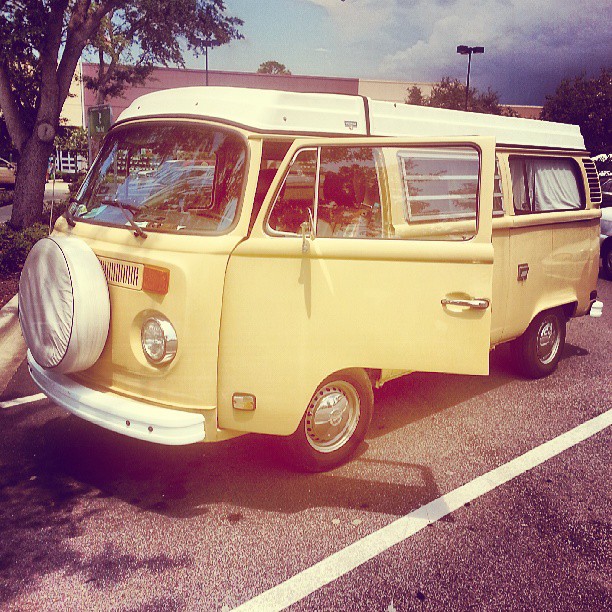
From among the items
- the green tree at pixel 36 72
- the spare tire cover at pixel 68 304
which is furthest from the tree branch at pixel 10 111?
the spare tire cover at pixel 68 304

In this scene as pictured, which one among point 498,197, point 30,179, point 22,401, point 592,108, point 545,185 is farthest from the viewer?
point 592,108

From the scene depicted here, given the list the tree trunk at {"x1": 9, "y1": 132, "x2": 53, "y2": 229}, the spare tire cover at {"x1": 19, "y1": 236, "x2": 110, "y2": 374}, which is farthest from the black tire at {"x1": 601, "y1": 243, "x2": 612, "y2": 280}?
the spare tire cover at {"x1": 19, "y1": 236, "x2": 110, "y2": 374}

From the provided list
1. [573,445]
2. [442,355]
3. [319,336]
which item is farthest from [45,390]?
[573,445]

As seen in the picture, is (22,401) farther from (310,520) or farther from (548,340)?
(548,340)

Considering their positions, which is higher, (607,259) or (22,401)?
(607,259)

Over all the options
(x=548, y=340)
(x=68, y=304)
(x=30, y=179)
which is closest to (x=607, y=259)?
(x=548, y=340)

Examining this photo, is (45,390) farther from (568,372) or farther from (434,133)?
(568,372)

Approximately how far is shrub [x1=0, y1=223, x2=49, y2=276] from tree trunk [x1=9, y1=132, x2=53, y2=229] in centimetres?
186

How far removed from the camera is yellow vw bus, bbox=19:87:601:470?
371 cm

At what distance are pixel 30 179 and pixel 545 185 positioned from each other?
1001cm

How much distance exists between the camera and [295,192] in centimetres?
390

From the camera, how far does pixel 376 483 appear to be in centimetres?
435

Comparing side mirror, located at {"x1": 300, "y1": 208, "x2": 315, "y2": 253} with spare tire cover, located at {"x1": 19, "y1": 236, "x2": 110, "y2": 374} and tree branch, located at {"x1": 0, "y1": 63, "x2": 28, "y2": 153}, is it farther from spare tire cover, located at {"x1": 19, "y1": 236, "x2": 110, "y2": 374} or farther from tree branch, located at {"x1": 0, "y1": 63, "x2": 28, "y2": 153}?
tree branch, located at {"x1": 0, "y1": 63, "x2": 28, "y2": 153}

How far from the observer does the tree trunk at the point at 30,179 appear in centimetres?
1278
